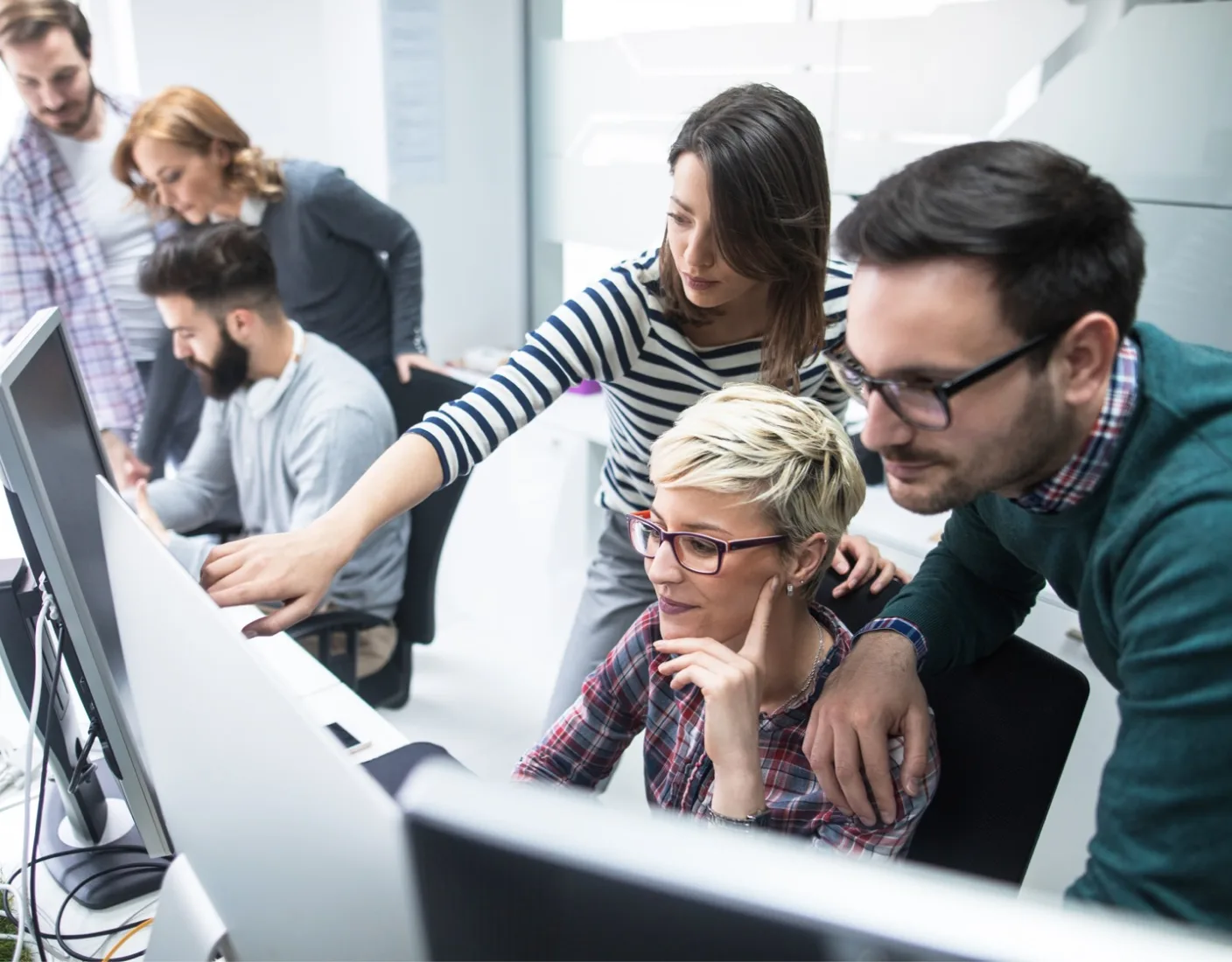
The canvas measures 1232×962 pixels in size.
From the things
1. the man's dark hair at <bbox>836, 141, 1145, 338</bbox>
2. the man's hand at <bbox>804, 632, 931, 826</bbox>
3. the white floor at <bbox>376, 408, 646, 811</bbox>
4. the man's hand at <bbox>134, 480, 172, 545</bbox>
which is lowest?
the white floor at <bbox>376, 408, 646, 811</bbox>

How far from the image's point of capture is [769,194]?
1258mm

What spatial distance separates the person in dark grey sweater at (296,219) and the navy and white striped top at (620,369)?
1.09 metres

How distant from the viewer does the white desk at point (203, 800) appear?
103 centimetres

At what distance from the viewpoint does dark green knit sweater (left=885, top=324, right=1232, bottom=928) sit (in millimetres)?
673

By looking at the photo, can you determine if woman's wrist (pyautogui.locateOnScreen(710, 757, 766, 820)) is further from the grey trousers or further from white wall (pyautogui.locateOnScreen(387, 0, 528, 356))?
white wall (pyautogui.locateOnScreen(387, 0, 528, 356))

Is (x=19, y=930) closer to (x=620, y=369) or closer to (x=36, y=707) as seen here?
(x=36, y=707)

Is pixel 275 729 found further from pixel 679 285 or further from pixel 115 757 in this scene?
pixel 679 285

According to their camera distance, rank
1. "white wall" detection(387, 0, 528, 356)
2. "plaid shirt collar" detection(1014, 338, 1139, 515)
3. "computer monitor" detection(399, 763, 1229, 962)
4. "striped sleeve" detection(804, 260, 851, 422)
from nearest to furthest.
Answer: "computer monitor" detection(399, 763, 1229, 962), "plaid shirt collar" detection(1014, 338, 1139, 515), "striped sleeve" detection(804, 260, 851, 422), "white wall" detection(387, 0, 528, 356)

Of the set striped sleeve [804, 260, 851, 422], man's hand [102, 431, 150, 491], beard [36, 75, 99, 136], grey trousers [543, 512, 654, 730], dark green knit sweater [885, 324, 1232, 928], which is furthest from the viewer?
beard [36, 75, 99, 136]

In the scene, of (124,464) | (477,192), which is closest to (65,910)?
(124,464)

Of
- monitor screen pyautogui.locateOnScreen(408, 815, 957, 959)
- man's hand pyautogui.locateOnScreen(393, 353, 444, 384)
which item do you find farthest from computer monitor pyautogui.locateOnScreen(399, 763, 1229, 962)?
man's hand pyautogui.locateOnScreen(393, 353, 444, 384)

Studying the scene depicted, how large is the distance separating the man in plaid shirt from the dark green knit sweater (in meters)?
2.60

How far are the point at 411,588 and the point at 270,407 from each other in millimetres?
464

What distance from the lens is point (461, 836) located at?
411 mm
